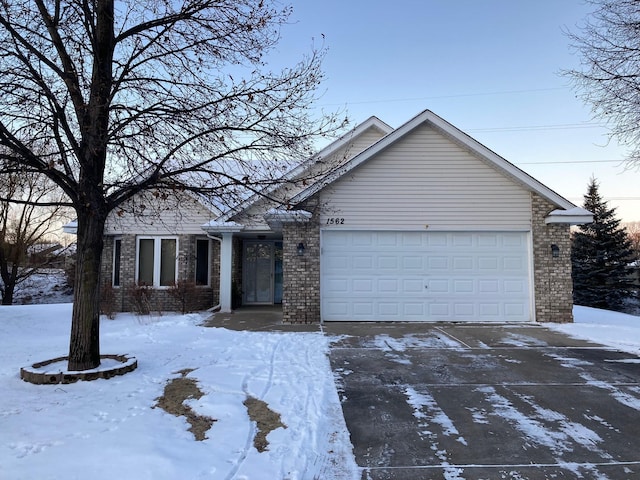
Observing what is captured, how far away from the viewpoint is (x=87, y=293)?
5.91 m

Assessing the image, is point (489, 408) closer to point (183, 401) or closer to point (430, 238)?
point (183, 401)

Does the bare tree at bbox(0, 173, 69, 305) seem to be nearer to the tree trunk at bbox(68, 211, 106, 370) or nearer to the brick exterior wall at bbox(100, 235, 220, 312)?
the brick exterior wall at bbox(100, 235, 220, 312)

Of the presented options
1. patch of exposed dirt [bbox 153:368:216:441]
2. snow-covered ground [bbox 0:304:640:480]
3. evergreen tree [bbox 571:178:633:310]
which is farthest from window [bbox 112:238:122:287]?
evergreen tree [bbox 571:178:633:310]

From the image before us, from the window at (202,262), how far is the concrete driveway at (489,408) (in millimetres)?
7416

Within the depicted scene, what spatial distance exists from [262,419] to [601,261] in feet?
96.6

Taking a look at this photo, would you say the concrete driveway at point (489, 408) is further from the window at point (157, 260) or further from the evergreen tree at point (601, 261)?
the evergreen tree at point (601, 261)

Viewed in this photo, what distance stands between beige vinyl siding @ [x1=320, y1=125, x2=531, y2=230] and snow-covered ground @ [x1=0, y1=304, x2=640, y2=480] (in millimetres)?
4147

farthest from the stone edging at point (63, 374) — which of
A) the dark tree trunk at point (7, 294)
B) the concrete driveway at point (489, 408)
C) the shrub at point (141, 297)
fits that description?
the dark tree trunk at point (7, 294)

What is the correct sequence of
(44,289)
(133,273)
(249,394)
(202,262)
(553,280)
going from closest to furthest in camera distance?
(249,394) < (553,280) < (133,273) < (202,262) < (44,289)

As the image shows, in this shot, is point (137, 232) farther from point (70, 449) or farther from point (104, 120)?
point (70, 449)

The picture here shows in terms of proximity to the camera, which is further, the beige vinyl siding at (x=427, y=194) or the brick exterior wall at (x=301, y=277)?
the beige vinyl siding at (x=427, y=194)

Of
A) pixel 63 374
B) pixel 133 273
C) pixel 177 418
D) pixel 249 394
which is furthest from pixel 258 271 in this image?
pixel 177 418

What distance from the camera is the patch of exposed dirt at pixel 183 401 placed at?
4109mm

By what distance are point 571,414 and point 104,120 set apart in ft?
23.2
